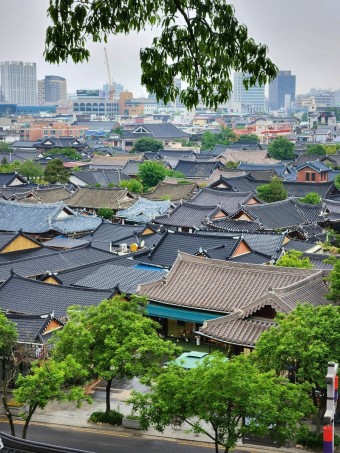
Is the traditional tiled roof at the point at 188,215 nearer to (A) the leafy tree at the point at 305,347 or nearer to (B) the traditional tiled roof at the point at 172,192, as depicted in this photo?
(B) the traditional tiled roof at the point at 172,192

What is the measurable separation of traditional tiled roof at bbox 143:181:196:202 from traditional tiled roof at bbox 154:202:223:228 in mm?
11456

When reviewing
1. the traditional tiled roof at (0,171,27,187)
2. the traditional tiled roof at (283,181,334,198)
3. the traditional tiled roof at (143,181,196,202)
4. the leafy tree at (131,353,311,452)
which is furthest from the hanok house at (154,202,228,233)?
the leafy tree at (131,353,311,452)

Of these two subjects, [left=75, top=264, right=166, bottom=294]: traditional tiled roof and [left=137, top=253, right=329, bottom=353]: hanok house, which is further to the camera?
[left=75, top=264, right=166, bottom=294]: traditional tiled roof

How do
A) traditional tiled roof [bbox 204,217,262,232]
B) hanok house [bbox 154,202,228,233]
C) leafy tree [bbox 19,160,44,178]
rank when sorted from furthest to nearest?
leafy tree [bbox 19,160,44,178] < hanok house [bbox 154,202,228,233] < traditional tiled roof [bbox 204,217,262,232]

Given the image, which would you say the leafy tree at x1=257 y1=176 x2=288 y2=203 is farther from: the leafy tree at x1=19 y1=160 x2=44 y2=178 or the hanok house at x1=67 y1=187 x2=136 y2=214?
the leafy tree at x1=19 y1=160 x2=44 y2=178

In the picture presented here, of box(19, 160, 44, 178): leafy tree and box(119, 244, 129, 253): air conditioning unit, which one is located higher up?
box(19, 160, 44, 178): leafy tree

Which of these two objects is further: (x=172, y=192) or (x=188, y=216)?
(x=172, y=192)

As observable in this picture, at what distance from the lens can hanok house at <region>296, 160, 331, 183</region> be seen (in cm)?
7325

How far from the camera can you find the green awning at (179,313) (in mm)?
26672

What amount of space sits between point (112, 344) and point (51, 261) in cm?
1581

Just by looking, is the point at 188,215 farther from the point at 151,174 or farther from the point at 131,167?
the point at 131,167

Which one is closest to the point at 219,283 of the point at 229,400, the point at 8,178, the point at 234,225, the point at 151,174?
the point at 229,400

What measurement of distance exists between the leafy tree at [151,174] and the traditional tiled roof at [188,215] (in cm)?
2381

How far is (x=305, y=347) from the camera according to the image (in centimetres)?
1872
